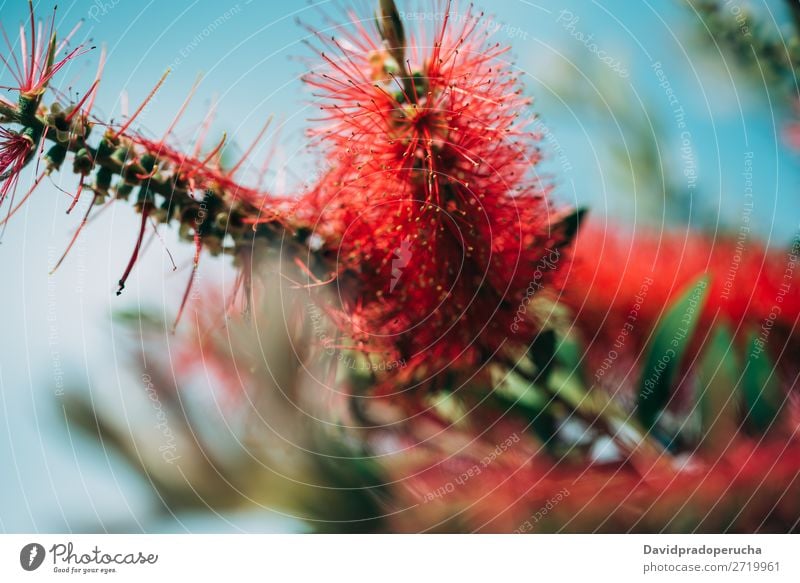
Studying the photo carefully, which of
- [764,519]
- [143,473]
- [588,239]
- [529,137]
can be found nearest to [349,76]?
[529,137]

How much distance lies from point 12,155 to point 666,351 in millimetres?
551

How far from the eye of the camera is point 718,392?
0.69 meters

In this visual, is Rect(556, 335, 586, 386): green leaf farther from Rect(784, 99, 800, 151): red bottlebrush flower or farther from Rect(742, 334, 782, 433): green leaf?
Rect(784, 99, 800, 151): red bottlebrush flower

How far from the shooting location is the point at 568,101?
85 cm

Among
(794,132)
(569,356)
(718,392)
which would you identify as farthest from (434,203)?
(794,132)

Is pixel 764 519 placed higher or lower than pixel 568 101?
lower

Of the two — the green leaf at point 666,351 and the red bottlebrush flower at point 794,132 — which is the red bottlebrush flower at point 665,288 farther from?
the red bottlebrush flower at point 794,132

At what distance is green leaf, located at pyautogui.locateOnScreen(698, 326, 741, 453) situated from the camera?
0.69 metres

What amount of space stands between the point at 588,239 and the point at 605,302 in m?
0.06

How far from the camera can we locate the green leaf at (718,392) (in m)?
0.69

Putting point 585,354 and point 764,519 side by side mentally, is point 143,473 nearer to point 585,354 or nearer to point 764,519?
point 585,354
